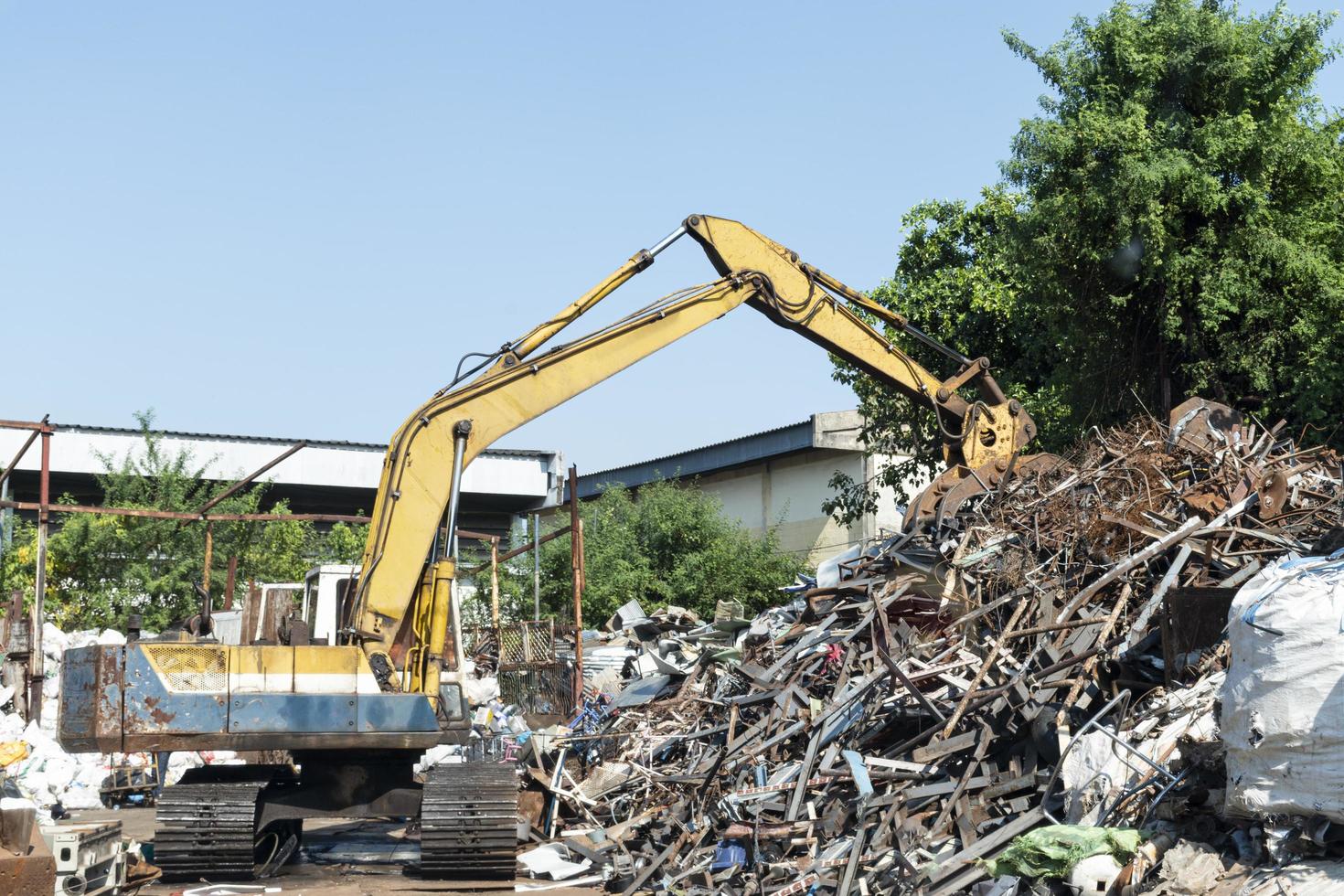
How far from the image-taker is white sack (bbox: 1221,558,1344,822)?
20.4ft

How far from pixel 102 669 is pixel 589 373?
4.43m

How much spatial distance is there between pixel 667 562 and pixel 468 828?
61.2 ft

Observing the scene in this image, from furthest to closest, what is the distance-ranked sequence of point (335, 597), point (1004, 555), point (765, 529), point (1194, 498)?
point (765, 529) → point (335, 597) → point (1004, 555) → point (1194, 498)

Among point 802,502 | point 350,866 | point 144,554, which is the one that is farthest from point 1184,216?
point 144,554

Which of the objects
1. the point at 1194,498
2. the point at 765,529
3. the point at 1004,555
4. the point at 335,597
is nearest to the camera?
the point at 1194,498

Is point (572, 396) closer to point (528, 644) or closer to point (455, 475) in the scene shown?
point (455, 475)

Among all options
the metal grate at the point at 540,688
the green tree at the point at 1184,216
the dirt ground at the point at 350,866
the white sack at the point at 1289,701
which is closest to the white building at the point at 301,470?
the metal grate at the point at 540,688

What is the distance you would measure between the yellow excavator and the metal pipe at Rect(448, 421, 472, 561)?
0.02 meters

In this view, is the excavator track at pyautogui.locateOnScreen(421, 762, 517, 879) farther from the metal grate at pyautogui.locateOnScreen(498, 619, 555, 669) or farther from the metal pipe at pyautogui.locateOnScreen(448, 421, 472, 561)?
the metal grate at pyautogui.locateOnScreen(498, 619, 555, 669)

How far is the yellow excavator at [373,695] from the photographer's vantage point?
32.1ft

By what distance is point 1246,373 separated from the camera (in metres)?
16.0

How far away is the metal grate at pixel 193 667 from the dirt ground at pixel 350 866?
4.86ft

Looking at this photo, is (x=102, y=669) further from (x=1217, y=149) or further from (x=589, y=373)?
(x=1217, y=149)

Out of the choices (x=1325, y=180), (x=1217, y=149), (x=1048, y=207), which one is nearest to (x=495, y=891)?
(x=1048, y=207)
